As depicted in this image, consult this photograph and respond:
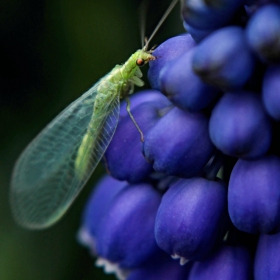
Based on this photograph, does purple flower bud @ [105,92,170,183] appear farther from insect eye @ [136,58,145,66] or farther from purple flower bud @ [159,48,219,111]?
insect eye @ [136,58,145,66]

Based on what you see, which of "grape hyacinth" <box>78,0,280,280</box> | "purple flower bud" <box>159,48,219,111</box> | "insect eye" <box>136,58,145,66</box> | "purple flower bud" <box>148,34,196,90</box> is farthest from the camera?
"insect eye" <box>136,58,145,66</box>

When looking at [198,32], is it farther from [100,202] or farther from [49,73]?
[49,73]

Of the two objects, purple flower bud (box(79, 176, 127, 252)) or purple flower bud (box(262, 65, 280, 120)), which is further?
purple flower bud (box(79, 176, 127, 252))

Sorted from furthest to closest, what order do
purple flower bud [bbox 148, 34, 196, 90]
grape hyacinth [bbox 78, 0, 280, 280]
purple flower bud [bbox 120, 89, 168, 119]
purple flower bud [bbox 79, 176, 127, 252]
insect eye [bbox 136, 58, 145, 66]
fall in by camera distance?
insect eye [bbox 136, 58, 145, 66]
purple flower bud [bbox 79, 176, 127, 252]
purple flower bud [bbox 120, 89, 168, 119]
purple flower bud [bbox 148, 34, 196, 90]
grape hyacinth [bbox 78, 0, 280, 280]

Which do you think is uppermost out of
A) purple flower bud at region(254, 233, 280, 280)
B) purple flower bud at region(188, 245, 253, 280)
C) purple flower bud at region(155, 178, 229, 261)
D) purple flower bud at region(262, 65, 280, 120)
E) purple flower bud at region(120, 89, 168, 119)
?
purple flower bud at region(262, 65, 280, 120)

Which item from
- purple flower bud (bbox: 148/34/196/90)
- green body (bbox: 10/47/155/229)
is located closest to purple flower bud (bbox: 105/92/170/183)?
purple flower bud (bbox: 148/34/196/90)

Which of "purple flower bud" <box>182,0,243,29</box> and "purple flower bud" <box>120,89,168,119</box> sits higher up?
"purple flower bud" <box>182,0,243,29</box>

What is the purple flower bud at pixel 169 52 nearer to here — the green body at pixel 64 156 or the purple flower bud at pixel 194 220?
the purple flower bud at pixel 194 220

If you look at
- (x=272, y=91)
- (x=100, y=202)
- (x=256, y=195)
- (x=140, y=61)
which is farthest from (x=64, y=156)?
(x=272, y=91)
